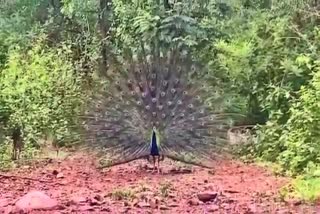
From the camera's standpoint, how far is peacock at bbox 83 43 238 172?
8852 millimetres

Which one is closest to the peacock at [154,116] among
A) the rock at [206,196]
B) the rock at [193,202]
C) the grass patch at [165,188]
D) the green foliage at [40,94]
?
the green foliage at [40,94]

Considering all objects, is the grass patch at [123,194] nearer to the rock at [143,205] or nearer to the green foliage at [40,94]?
the rock at [143,205]

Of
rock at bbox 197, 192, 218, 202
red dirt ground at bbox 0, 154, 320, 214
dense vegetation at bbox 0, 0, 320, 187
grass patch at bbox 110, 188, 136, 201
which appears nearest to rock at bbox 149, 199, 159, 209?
red dirt ground at bbox 0, 154, 320, 214

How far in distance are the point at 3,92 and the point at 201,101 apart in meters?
2.56

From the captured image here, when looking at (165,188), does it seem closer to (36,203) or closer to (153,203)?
(153,203)

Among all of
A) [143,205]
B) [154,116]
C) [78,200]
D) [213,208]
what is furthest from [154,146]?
[213,208]

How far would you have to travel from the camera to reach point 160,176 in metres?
8.32

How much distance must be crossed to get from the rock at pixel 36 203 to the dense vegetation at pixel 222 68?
302cm

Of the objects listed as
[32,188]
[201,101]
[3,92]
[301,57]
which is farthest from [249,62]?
[32,188]

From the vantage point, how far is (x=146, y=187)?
7133 mm

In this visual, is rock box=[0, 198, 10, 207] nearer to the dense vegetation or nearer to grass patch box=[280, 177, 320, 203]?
grass patch box=[280, 177, 320, 203]

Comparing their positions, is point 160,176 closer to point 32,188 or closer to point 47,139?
point 32,188

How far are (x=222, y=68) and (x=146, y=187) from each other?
4241mm

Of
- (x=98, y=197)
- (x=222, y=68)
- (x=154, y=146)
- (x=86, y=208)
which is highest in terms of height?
(x=222, y=68)
